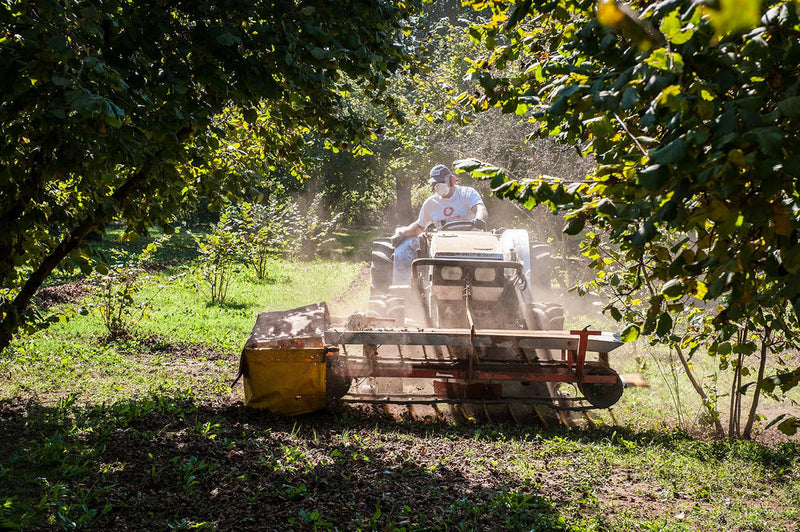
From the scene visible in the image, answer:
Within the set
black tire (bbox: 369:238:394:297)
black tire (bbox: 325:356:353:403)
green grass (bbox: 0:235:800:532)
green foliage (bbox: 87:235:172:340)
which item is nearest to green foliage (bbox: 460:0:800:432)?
green grass (bbox: 0:235:800:532)

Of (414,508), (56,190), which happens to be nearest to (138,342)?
(56,190)

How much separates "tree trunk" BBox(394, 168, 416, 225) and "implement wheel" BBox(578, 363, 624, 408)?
27.9 m

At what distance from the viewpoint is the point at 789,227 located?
2070 millimetres

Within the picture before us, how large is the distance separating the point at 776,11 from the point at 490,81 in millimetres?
1922

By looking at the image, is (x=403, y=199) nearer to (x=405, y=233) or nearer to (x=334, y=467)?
(x=405, y=233)

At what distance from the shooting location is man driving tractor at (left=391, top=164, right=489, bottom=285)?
857 cm

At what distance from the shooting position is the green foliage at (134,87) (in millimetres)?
3379

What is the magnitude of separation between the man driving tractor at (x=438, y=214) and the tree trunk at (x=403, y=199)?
24709mm

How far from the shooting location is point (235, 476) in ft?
14.3

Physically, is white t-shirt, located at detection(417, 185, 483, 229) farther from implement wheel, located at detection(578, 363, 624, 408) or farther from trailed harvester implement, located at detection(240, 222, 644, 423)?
implement wheel, located at detection(578, 363, 624, 408)

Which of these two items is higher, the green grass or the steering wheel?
the steering wheel

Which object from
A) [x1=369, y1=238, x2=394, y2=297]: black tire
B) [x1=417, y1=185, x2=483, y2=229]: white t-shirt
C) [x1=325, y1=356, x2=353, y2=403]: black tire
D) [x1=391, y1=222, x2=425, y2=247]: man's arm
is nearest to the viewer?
[x1=325, y1=356, x2=353, y2=403]: black tire

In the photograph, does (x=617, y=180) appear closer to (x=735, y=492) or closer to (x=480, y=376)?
(x=735, y=492)

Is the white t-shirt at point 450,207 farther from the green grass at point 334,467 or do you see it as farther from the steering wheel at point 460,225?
the green grass at point 334,467
